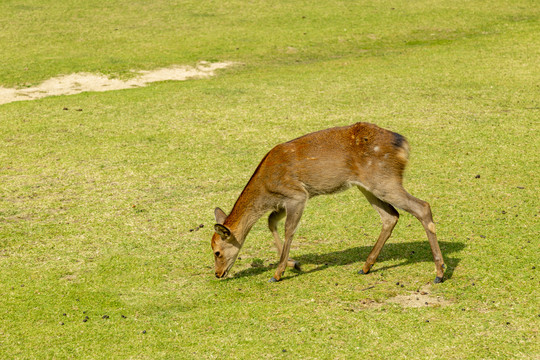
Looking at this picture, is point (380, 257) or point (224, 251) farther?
point (380, 257)

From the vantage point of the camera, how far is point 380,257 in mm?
7285

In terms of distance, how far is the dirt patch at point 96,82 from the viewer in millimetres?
15047

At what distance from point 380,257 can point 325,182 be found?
119 centimetres

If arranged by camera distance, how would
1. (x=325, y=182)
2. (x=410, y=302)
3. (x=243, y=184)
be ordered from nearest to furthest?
(x=410, y=302)
(x=325, y=182)
(x=243, y=184)

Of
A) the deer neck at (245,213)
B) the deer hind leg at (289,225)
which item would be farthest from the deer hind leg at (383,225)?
the deer neck at (245,213)

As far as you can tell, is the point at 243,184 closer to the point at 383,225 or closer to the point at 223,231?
the point at 223,231

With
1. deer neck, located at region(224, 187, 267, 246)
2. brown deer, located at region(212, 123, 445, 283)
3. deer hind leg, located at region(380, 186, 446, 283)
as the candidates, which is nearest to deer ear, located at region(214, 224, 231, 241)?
brown deer, located at region(212, 123, 445, 283)

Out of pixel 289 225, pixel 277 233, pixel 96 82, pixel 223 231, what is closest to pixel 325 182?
pixel 289 225

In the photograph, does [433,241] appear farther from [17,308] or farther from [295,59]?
[295,59]

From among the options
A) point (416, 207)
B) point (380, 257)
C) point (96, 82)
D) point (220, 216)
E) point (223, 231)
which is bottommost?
point (96, 82)

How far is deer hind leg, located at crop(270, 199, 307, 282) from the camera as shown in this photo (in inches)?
268

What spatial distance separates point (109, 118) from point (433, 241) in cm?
824

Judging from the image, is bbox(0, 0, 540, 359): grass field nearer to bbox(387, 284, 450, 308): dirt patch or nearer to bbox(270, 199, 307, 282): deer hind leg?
bbox(387, 284, 450, 308): dirt patch

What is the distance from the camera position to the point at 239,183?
9664 millimetres
